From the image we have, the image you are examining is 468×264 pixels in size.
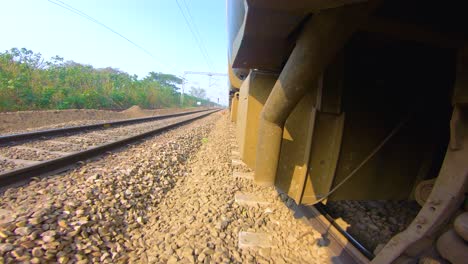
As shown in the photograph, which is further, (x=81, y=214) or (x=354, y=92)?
(x=81, y=214)

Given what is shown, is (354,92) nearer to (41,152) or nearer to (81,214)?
(81,214)

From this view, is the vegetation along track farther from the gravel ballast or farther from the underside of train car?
the underside of train car

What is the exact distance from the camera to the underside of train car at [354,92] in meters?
1.11

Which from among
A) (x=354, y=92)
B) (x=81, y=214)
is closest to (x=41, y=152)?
(x=81, y=214)

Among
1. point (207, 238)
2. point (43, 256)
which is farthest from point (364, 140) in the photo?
point (43, 256)

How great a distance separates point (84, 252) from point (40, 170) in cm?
239

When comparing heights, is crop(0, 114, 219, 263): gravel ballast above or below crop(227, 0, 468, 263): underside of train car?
below

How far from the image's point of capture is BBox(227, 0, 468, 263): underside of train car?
1.11m

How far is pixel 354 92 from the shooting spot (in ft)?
5.02

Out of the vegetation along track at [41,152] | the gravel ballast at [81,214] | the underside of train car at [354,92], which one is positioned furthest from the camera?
the vegetation along track at [41,152]

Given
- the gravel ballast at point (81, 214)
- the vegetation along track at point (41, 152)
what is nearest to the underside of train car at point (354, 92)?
the gravel ballast at point (81, 214)

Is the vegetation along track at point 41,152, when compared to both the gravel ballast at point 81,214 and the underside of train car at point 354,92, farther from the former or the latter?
the underside of train car at point 354,92

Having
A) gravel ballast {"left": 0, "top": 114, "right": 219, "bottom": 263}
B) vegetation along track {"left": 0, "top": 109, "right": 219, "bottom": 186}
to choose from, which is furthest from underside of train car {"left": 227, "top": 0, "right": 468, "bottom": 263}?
vegetation along track {"left": 0, "top": 109, "right": 219, "bottom": 186}

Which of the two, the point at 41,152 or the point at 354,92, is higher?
the point at 354,92
